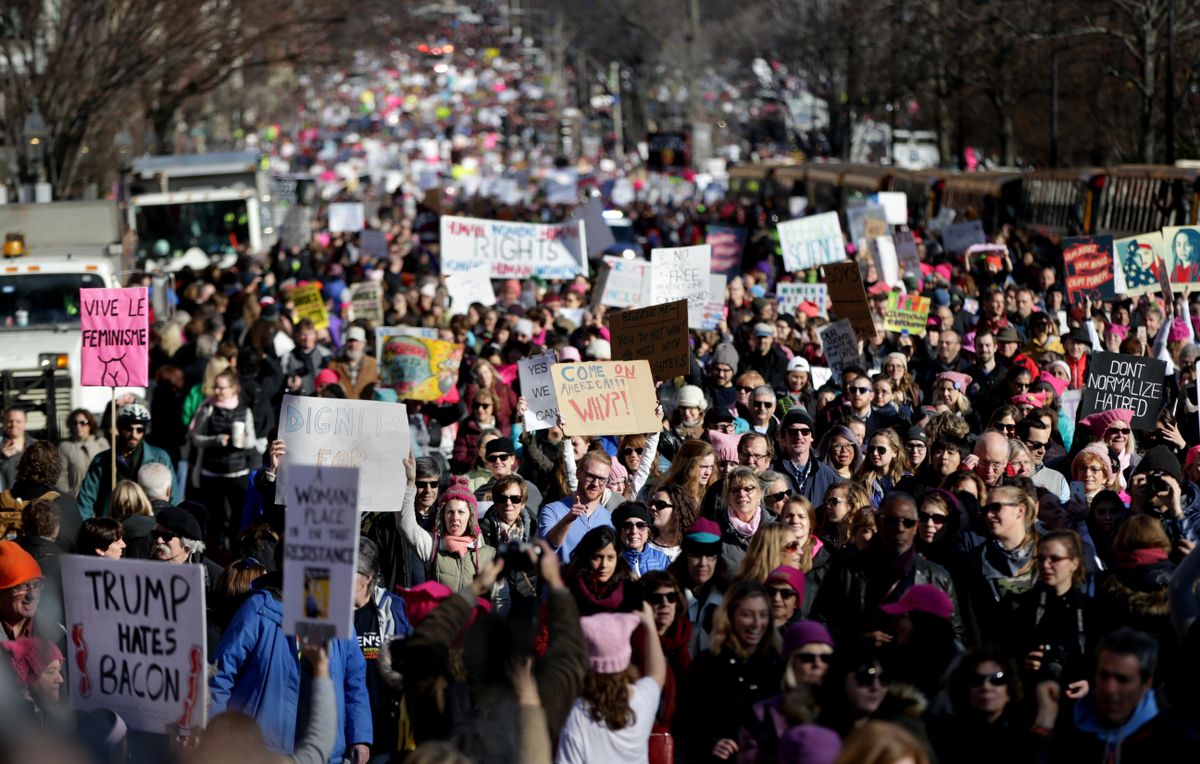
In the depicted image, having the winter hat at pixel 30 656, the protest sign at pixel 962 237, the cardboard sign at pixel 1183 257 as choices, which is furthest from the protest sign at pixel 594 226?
the winter hat at pixel 30 656

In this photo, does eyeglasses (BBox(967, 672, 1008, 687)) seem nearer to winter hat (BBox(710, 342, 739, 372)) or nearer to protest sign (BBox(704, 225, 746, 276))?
winter hat (BBox(710, 342, 739, 372))

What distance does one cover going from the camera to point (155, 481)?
9344 millimetres

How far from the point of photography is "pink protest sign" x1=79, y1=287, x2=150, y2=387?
11422mm

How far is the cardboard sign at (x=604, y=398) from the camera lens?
9.62 meters

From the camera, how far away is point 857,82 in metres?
60.1

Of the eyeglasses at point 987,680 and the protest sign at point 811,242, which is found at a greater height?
the protest sign at point 811,242

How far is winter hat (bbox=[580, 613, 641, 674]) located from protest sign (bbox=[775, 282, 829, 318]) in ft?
35.0

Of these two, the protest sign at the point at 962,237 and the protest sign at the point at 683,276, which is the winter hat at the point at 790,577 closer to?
the protest sign at the point at 683,276

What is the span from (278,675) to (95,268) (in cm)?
1082

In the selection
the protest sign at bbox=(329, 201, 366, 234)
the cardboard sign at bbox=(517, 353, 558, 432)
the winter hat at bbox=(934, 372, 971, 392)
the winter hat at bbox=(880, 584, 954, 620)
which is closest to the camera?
the winter hat at bbox=(880, 584, 954, 620)

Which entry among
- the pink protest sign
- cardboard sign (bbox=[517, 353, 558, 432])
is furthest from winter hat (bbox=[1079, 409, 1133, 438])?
the pink protest sign

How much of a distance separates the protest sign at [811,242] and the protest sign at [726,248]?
2.43 m

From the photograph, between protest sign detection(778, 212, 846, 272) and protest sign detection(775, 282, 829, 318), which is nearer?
protest sign detection(775, 282, 829, 318)

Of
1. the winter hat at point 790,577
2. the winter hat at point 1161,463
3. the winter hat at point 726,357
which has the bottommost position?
the winter hat at point 790,577
